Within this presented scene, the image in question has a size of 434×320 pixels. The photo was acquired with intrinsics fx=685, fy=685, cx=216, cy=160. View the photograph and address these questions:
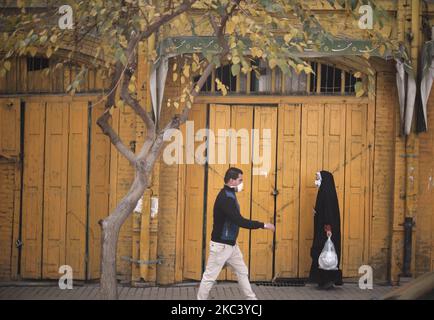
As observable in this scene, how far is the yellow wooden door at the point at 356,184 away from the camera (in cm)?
1180

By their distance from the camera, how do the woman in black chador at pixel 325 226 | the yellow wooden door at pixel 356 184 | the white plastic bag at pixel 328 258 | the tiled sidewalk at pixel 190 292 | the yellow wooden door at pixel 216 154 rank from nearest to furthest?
1. the tiled sidewalk at pixel 190 292
2. the white plastic bag at pixel 328 258
3. the woman in black chador at pixel 325 226
4. the yellow wooden door at pixel 216 154
5. the yellow wooden door at pixel 356 184

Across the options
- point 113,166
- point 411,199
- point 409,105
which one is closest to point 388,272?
point 411,199

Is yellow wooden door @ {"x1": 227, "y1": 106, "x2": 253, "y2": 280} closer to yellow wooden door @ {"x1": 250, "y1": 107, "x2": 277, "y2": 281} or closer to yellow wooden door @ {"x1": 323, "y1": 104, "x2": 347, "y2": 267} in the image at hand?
yellow wooden door @ {"x1": 250, "y1": 107, "x2": 277, "y2": 281}

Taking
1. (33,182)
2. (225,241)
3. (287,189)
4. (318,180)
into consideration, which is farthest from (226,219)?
(33,182)

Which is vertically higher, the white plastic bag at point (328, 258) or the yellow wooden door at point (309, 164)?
the yellow wooden door at point (309, 164)

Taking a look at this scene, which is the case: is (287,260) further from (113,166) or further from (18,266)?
(18,266)

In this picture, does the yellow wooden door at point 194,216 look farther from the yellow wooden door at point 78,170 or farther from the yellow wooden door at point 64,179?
the yellow wooden door at point 78,170

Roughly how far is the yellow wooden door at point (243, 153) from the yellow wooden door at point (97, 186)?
7.13 ft

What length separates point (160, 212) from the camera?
38.0 ft

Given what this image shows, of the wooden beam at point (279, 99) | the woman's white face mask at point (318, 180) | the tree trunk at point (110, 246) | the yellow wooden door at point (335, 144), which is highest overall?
the wooden beam at point (279, 99)

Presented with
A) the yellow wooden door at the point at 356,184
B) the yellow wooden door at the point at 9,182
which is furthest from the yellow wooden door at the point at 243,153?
the yellow wooden door at the point at 9,182

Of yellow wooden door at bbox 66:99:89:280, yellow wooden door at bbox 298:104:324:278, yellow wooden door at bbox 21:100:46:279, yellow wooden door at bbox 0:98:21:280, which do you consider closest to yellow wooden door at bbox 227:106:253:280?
yellow wooden door at bbox 298:104:324:278

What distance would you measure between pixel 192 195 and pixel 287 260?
1.98 meters

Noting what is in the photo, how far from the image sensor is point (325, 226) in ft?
36.8
